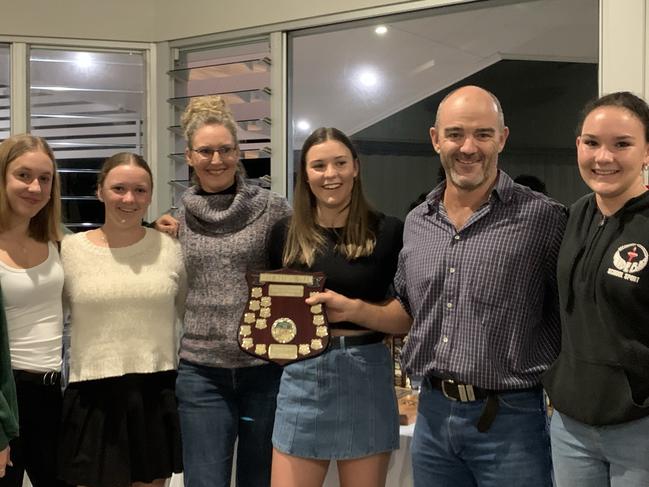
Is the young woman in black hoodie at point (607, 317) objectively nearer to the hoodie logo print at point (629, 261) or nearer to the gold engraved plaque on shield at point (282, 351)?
the hoodie logo print at point (629, 261)

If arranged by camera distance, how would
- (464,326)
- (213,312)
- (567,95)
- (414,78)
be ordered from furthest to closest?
(414,78) < (567,95) < (213,312) < (464,326)

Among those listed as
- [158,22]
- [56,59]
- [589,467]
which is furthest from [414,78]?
[589,467]

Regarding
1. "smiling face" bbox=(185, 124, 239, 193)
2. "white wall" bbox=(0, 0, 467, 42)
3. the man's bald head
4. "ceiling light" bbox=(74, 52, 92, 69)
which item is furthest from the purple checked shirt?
"ceiling light" bbox=(74, 52, 92, 69)

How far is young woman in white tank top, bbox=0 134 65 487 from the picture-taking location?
198 cm

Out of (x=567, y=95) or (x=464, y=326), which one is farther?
(x=567, y=95)

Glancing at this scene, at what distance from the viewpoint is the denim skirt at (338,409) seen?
189 cm

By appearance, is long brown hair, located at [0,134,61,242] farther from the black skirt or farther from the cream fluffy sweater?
the black skirt

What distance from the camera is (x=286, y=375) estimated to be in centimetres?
197

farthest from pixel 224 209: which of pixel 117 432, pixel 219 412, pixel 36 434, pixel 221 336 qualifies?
pixel 36 434

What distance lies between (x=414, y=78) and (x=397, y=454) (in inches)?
73.2

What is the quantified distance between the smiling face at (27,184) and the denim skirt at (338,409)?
91 centimetres

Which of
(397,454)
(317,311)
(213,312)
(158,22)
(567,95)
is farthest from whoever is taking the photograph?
(158,22)

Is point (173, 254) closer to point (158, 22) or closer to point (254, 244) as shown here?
point (254, 244)

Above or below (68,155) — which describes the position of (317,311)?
below
